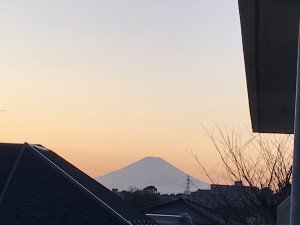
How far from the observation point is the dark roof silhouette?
28109 millimetres

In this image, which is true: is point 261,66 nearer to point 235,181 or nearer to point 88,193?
point 235,181

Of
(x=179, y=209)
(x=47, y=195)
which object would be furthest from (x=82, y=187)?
(x=179, y=209)

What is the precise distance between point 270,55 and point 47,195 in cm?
2306

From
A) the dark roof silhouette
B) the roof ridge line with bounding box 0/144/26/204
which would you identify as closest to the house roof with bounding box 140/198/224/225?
the dark roof silhouette

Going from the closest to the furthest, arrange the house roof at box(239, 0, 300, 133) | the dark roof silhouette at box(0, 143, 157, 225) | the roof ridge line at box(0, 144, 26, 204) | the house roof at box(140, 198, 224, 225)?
the house roof at box(239, 0, 300, 133) → the dark roof silhouette at box(0, 143, 157, 225) → the roof ridge line at box(0, 144, 26, 204) → the house roof at box(140, 198, 224, 225)

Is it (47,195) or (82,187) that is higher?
(82,187)

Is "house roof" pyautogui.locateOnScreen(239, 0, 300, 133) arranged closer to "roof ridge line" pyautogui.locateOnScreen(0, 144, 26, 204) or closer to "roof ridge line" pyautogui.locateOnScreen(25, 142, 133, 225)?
"roof ridge line" pyautogui.locateOnScreen(25, 142, 133, 225)

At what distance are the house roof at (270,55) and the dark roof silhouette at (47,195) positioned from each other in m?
→ 18.0

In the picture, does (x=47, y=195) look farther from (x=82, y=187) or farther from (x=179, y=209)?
(x=179, y=209)

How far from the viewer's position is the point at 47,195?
29.3m

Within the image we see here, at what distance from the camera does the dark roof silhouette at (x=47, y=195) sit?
28109 mm

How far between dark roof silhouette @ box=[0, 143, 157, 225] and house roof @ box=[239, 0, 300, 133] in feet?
59.2

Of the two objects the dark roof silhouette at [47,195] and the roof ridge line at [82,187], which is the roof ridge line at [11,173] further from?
the roof ridge line at [82,187]

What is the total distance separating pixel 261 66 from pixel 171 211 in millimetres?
46585
